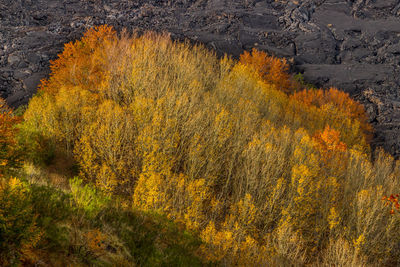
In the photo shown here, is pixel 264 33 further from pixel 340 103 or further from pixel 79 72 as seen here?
pixel 79 72

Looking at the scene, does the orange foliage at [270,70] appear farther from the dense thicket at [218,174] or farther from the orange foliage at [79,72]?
the dense thicket at [218,174]

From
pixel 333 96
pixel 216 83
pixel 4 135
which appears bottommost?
pixel 333 96

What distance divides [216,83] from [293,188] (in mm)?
22489

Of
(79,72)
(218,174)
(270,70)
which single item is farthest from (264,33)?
(218,174)

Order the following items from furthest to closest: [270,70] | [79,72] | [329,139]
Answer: [270,70], [329,139], [79,72]

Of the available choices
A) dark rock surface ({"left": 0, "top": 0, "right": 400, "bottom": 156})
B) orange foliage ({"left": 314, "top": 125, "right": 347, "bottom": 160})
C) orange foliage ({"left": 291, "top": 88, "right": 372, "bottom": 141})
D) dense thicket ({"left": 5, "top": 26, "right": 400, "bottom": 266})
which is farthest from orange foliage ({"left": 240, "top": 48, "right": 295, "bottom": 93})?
dense thicket ({"left": 5, "top": 26, "right": 400, "bottom": 266})

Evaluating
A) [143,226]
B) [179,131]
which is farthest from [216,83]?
[143,226]

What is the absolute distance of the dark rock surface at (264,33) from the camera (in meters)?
58.3

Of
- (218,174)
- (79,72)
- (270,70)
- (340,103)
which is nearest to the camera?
(218,174)

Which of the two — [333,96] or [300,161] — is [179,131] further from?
[333,96]

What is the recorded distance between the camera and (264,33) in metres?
98.4

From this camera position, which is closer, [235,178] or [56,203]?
[56,203]

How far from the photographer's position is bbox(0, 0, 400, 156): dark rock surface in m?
58.3

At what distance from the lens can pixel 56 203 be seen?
10.2 m
